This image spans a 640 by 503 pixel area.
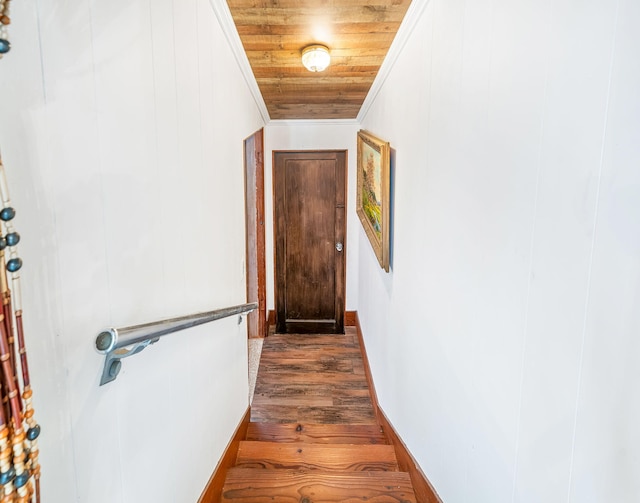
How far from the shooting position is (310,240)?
14.6ft

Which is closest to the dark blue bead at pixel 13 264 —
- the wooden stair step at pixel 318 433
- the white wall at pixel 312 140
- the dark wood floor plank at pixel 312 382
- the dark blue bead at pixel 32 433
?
the dark blue bead at pixel 32 433

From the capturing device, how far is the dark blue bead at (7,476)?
0.51 meters

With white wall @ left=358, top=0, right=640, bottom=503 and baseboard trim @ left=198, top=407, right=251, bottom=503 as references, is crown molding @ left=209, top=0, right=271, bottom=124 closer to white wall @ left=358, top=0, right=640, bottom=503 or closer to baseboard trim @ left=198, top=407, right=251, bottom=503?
white wall @ left=358, top=0, right=640, bottom=503

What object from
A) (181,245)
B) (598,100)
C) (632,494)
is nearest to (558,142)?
(598,100)

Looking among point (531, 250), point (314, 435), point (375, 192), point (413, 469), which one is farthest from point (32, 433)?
point (375, 192)

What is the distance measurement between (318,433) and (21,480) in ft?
7.31

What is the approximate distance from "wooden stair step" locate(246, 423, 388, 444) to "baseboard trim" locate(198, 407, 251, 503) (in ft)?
0.57

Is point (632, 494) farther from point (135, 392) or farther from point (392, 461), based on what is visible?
point (392, 461)

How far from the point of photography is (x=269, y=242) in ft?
14.6

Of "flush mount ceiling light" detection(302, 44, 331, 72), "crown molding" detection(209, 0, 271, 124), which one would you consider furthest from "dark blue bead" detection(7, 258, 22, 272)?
"flush mount ceiling light" detection(302, 44, 331, 72)

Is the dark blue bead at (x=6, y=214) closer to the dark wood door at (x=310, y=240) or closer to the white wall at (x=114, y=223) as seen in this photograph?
the white wall at (x=114, y=223)

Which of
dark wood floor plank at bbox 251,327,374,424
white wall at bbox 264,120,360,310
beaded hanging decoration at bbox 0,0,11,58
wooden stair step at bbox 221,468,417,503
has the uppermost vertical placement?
white wall at bbox 264,120,360,310

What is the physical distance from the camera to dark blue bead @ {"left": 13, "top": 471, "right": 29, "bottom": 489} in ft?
1.72

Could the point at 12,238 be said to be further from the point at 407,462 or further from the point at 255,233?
the point at 255,233
